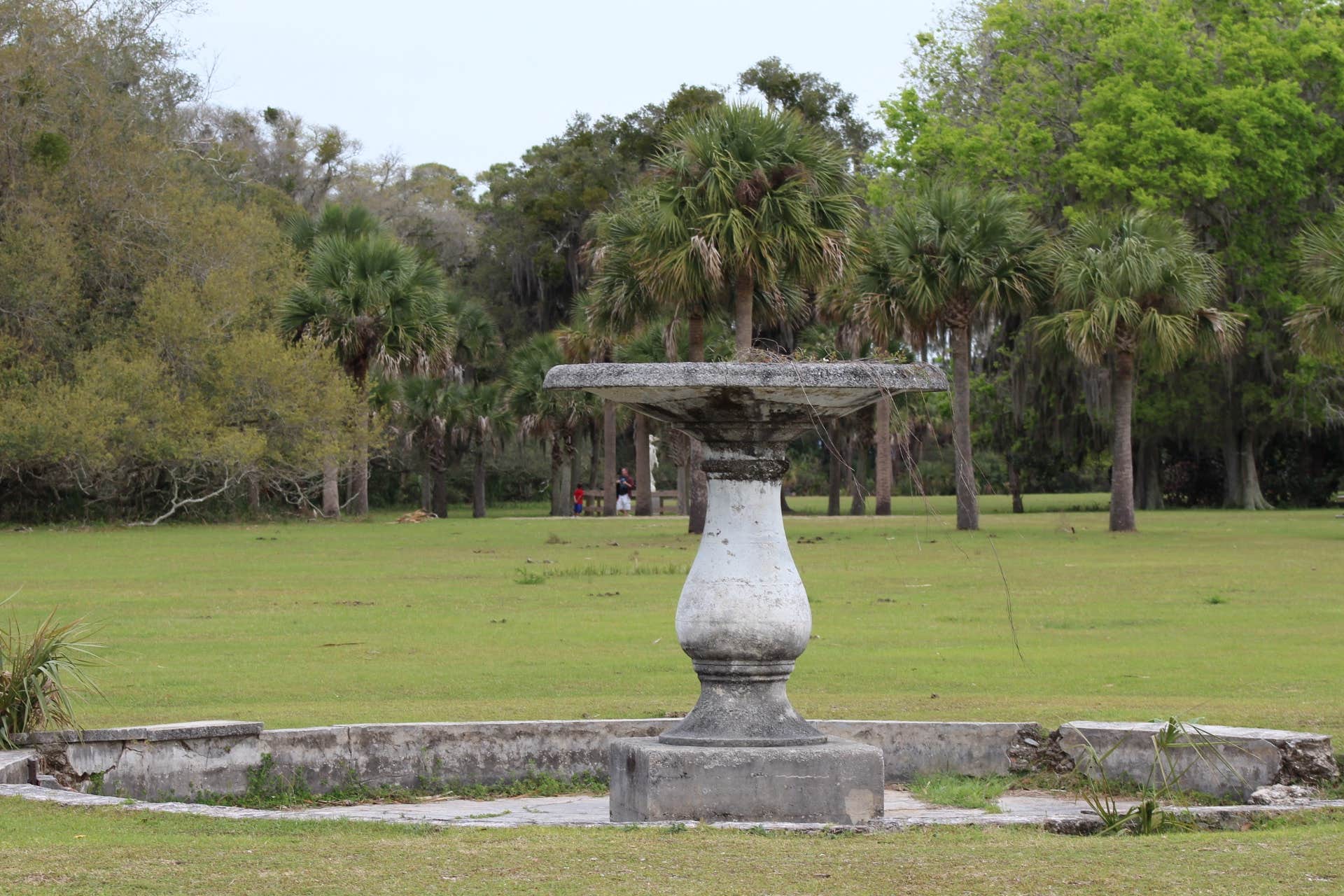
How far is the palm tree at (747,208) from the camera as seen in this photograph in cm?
3011

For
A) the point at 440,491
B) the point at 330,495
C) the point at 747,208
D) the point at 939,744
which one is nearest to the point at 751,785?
the point at 939,744

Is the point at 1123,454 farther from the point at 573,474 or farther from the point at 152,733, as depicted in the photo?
the point at 152,733

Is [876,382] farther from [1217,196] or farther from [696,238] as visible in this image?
[1217,196]

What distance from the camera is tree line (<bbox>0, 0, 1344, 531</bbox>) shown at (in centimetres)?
3234

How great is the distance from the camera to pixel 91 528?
38.9 m

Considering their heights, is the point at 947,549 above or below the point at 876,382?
below

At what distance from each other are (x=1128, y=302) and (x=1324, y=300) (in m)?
3.59

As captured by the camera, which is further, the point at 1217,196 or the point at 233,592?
the point at 1217,196

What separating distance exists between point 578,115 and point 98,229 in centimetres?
2603

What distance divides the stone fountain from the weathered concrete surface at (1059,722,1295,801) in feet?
4.69

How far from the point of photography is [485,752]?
8.97 meters

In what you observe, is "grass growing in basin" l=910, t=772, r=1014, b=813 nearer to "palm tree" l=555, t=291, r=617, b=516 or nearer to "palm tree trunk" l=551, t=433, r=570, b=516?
"palm tree" l=555, t=291, r=617, b=516

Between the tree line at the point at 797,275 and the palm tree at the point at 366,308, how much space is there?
8 cm

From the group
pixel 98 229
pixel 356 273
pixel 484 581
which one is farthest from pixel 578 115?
pixel 484 581
